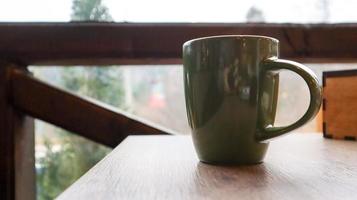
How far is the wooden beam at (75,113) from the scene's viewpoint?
3.46 ft

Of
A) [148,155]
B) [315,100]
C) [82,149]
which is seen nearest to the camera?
[315,100]

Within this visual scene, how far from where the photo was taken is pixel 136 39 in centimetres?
106

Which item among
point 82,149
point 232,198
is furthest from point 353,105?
point 82,149

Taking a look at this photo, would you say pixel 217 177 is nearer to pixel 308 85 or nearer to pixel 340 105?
pixel 308 85

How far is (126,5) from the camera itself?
3.76 feet

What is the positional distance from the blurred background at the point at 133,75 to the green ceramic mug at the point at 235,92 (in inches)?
23.7

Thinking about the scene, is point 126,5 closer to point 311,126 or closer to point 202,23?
point 202,23

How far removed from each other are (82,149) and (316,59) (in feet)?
2.24

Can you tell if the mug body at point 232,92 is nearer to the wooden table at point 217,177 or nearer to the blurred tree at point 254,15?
the wooden table at point 217,177

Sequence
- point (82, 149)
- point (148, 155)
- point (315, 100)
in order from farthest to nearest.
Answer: point (82, 149) → point (148, 155) → point (315, 100)

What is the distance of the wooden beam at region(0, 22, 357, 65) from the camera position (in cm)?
106

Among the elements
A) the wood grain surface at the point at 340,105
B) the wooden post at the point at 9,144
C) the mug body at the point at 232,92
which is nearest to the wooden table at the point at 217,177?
the mug body at the point at 232,92

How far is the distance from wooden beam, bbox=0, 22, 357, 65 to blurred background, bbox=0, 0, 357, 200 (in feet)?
0.17

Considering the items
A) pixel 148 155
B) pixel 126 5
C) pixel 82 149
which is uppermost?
pixel 126 5
